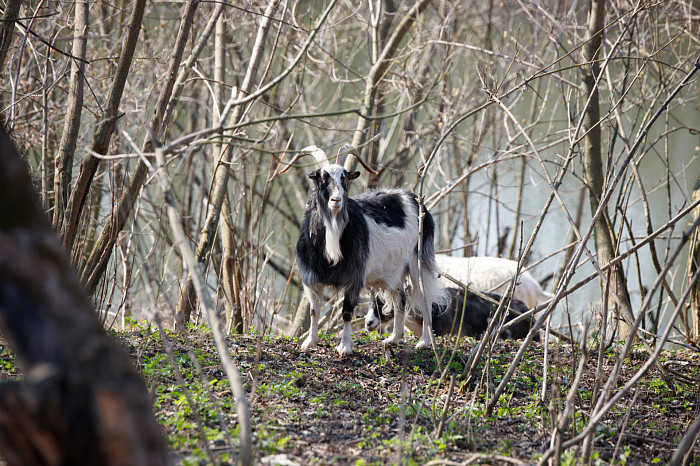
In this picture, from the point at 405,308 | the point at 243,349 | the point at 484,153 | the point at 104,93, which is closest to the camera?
the point at 243,349

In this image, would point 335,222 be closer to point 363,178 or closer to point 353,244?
point 353,244

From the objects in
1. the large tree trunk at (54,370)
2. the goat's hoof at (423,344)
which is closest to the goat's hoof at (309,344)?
the goat's hoof at (423,344)

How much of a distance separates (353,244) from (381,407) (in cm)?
160

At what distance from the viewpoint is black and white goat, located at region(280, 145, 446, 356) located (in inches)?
207

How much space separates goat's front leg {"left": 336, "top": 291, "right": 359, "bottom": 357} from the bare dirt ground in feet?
0.22

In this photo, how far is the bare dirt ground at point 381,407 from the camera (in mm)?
3252

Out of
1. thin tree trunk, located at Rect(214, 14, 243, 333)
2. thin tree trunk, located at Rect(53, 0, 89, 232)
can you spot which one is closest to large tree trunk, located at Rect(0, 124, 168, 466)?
thin tree trunk, located at Rect(53, 0, 89, 232)

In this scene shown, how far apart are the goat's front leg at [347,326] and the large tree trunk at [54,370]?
348cm

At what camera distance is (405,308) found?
6211 mm

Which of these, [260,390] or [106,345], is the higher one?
[106,345]

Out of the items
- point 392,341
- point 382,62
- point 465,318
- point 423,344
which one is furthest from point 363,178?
point 423,344

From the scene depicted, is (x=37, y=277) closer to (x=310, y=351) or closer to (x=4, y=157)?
(x=4, y=157)

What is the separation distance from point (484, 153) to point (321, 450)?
391 inches

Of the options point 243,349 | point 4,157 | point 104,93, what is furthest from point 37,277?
point 104,93
